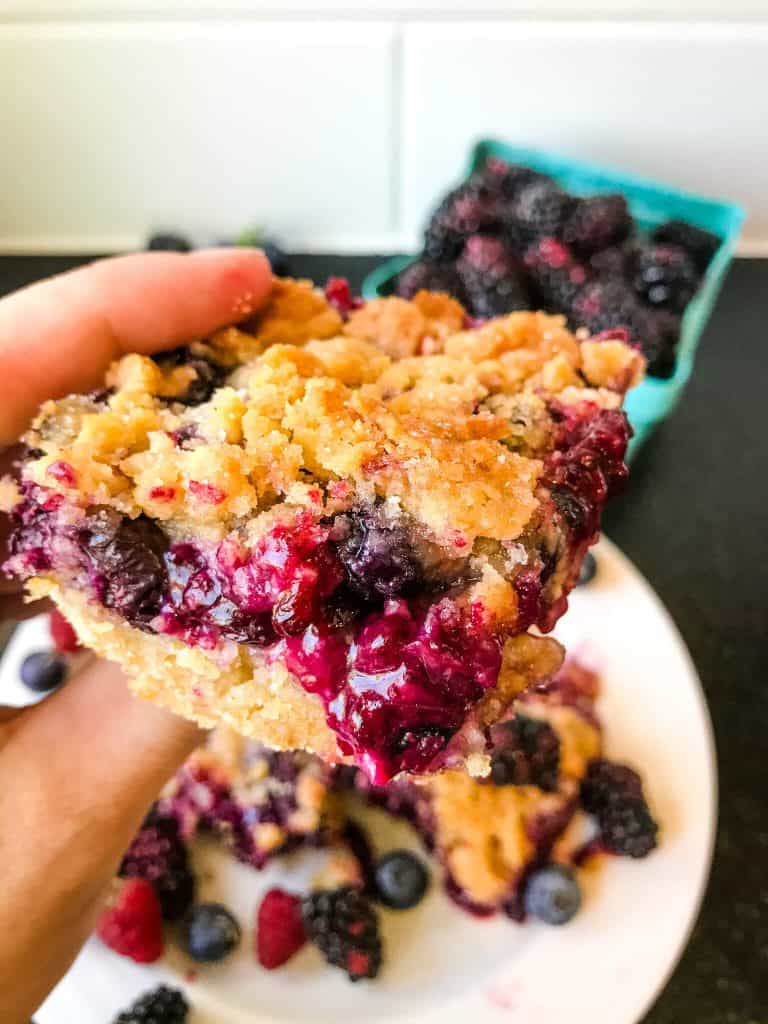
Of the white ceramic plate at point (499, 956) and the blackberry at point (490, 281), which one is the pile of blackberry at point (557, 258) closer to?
the blackberry at point (490, 281)

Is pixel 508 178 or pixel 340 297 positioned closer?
pixel 340 297

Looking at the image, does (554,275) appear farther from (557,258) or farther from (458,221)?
(458,221)

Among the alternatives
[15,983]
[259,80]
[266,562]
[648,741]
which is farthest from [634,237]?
[15,983]

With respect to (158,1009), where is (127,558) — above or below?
above

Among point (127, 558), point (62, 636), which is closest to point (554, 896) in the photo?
point (127, 558)

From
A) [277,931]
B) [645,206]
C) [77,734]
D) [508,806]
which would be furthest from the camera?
[645,206]

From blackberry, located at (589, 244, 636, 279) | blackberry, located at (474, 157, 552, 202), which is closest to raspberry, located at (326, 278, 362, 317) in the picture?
blackberry, located at (589, 244, 636, 279)

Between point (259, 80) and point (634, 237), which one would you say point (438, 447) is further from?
point (259, 80)
